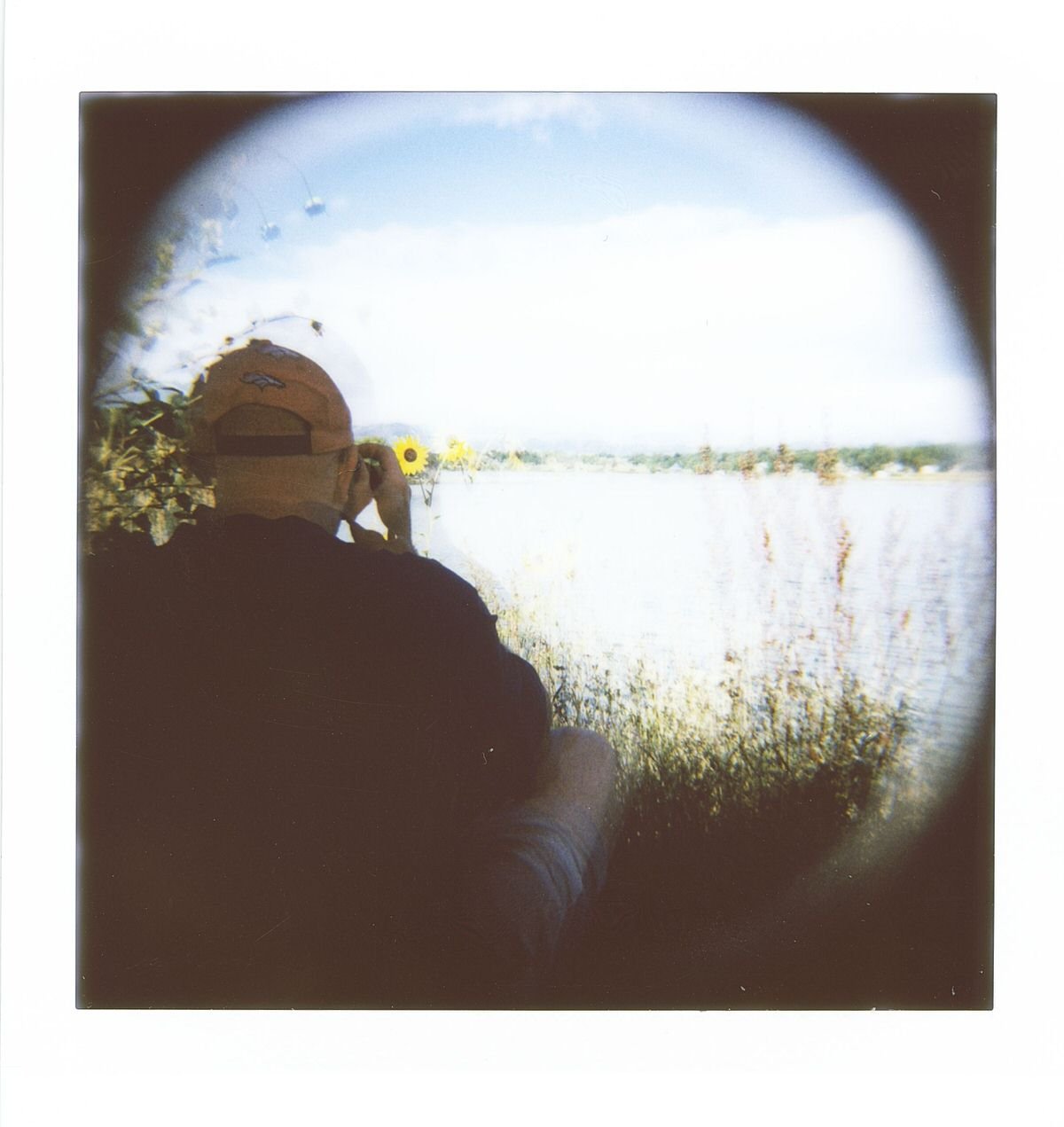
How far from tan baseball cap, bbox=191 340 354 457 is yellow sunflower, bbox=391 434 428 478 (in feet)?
0.34

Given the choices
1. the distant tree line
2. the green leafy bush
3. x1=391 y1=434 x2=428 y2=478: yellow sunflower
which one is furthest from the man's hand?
the green leafy bush

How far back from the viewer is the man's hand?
6.44 ft

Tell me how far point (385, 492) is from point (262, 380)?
0.36m

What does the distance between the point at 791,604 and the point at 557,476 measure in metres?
0.59

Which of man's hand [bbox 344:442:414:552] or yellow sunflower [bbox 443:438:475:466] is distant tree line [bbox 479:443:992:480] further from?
man's hand [bbox 344:442:414:552]

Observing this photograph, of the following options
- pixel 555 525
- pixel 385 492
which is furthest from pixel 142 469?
pixel 555 525

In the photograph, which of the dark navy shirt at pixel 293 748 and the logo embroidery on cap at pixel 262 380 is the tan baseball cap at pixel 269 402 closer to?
the logo embroidery on cap at pixel 262 380

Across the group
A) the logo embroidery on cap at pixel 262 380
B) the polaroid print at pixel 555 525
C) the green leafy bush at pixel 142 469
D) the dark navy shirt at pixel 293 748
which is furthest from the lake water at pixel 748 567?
the green leafy bush at pixel 142 469

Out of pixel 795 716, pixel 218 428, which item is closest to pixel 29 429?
pixel 218 428

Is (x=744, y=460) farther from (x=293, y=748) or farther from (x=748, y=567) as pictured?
(x=293, y=748)

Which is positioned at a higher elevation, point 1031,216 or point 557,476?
point 1031,216

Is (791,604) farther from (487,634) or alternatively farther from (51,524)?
(51,524)

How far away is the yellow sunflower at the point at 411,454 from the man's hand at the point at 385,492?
0.04ft

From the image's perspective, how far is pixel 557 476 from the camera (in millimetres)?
1972
